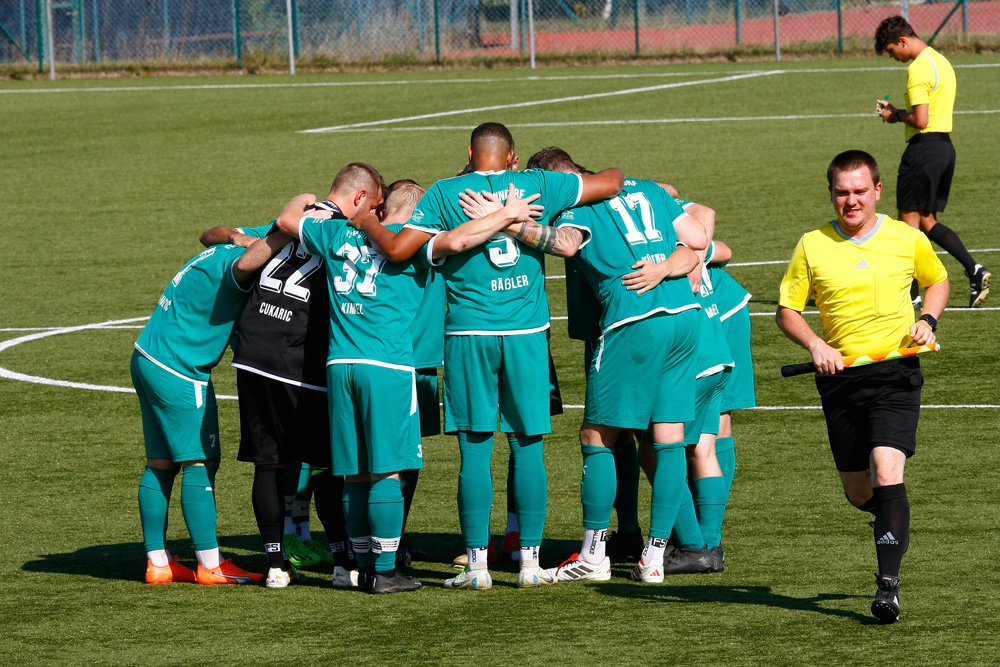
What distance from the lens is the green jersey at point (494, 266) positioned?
6.59 metres

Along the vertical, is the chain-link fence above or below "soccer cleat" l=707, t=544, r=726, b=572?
above

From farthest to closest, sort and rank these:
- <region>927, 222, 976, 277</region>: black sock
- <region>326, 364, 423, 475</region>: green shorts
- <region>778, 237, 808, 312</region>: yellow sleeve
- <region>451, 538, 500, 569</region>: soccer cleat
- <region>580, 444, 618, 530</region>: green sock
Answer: <region>927, 222, 976, 277</region>: black sock, <region>451, 538, 500, 569</region>: soccer cleat, <region>580, 444, 618, 530</region>: green sock, <region>326, 364, 423, 475</region>: green shorts, <region>778, 237, 808, 312</region>: yellow sleeve

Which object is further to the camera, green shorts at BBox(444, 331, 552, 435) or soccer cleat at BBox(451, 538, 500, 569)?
soccer cleat at BBox(451, 538, 500, 569)

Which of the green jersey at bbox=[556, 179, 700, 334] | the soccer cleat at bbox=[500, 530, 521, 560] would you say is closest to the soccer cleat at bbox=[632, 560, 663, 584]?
the soccer cleat at bbox=[500, 530, 521, 560]

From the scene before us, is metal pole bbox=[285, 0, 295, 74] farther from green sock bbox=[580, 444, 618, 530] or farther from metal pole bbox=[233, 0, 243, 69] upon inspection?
green sock bbox=[580, 444, 618, 530]

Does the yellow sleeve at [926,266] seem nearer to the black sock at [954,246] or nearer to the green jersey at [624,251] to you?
the green jersey at [624,251]

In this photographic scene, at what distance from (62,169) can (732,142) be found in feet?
34.5

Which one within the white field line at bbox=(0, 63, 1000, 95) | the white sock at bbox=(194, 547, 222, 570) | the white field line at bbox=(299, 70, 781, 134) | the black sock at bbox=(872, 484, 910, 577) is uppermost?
the white field line at bbox=(0, 63, 1000, 95)

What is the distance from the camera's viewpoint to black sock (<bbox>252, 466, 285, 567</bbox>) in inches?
270

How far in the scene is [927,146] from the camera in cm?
1355

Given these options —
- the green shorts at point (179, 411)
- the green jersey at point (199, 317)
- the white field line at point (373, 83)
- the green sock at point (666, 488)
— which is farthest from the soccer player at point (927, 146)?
the white field line at point (373, 83)

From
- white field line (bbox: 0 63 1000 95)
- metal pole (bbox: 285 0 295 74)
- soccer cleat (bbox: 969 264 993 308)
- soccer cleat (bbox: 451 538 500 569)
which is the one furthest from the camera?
metal pole (bbox: 285 0 295 74)

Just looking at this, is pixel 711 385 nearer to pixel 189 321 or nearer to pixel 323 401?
pixel 323 401

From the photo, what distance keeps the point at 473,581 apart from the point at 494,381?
0.89m
